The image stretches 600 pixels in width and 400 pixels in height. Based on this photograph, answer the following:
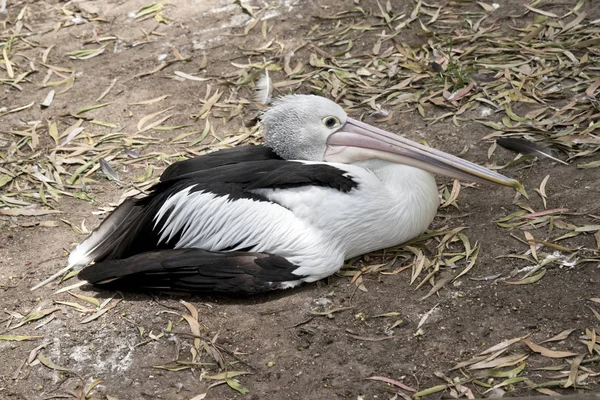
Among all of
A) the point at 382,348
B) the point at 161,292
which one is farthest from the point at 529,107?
the point at 161,292

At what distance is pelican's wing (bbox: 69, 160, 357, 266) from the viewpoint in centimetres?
401

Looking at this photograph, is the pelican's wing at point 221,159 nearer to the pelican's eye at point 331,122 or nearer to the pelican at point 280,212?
the pelican at point 280,212

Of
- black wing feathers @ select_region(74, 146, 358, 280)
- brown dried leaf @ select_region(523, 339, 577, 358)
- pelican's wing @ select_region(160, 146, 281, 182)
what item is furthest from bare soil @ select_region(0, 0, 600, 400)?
pelican's wing @ select_region(160, 146, 281, 182)

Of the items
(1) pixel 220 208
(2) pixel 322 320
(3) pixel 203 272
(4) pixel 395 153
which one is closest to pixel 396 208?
(4) pixel 395 153

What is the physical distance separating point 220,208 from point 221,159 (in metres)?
0.36

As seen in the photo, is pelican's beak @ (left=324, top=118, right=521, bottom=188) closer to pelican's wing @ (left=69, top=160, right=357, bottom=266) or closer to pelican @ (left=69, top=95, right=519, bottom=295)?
pelican @ (left=69, top=95, right=519, bottom=295)

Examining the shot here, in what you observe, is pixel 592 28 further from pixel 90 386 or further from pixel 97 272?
pixel 90 386

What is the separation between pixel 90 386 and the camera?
141 inches

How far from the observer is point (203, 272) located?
3.95 meters

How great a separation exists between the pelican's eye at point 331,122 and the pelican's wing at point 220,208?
31 centimetres

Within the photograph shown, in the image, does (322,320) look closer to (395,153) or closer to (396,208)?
(396,208)

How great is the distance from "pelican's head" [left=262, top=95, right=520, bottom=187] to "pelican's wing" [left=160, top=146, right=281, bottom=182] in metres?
0.07

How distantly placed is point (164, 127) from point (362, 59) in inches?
57.4

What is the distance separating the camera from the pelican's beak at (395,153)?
13.7 feet
